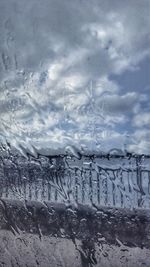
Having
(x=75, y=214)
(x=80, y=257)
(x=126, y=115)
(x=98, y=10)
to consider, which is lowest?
(x=80, y=257)

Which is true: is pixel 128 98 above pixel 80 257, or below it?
above

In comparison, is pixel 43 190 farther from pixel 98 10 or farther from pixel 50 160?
pixel 98 10

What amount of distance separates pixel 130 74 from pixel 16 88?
410 mm

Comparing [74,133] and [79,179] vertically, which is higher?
[74,133]

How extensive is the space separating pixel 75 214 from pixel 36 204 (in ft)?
0.47

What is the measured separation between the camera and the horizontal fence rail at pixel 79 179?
0.88 meters

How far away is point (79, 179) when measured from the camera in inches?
37.9

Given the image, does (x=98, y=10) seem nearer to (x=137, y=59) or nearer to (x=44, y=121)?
(x=137, y=59)

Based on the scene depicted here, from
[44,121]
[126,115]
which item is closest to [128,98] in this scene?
[126,115]

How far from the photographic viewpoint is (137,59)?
0.90 meters

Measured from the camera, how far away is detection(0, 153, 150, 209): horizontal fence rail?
0.88 m

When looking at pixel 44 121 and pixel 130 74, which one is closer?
pixel 130 74

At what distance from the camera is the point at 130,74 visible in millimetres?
907

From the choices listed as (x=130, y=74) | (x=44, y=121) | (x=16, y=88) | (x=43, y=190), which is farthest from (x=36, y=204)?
(x=130, y=74)
